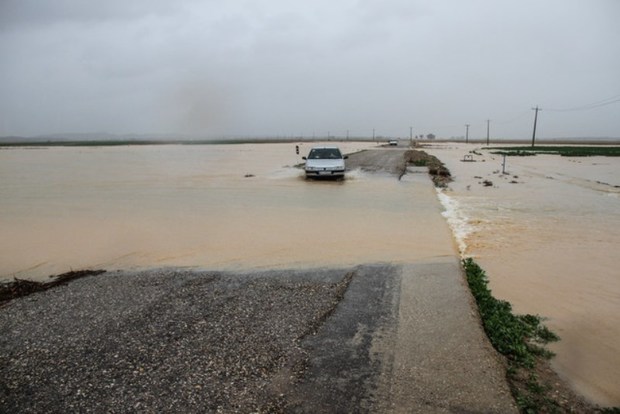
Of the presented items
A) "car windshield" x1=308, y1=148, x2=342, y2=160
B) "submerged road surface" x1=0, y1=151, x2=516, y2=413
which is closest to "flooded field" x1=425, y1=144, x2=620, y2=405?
"submerged road surface" x1=0, y1=151, x2=516, y2=413

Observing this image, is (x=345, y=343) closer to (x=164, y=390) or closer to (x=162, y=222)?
(x=164, y=390)

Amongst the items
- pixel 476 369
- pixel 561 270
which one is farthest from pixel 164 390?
pixel 561 270

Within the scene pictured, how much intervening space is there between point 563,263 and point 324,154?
54.4 feet

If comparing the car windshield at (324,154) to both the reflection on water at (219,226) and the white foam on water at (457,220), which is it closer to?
the reflection on water at (219,226)

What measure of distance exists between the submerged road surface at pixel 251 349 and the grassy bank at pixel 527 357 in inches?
6.3

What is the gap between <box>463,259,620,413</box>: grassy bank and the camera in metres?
3.59

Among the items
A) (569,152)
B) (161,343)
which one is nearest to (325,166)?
(161,343)

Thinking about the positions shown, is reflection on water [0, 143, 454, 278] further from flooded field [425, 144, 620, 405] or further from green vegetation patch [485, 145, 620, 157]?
green vegetation patch [485, 145, 620, 157]

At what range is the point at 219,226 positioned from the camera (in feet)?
38.9

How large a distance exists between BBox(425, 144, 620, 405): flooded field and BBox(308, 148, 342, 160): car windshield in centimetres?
759

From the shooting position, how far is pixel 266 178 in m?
24.6

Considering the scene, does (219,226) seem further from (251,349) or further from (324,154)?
(324,154)

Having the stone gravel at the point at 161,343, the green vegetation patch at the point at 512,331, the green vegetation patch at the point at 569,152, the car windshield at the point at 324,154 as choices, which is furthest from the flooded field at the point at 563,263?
the green vegetation patch at the point at 569,152

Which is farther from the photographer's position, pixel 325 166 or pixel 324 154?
pixel 324 154
